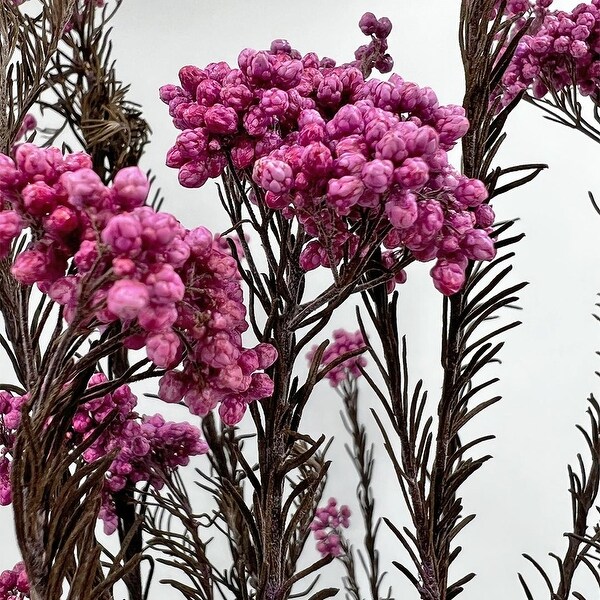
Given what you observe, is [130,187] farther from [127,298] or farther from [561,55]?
[561,55]

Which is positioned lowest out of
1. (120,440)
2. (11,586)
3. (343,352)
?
(11,586)

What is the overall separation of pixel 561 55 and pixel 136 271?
2.11ft

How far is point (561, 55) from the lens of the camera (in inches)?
29.8

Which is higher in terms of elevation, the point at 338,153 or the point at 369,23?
the point at 369,23

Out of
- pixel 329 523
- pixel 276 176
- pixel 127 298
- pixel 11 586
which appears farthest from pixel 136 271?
pixel 329 523

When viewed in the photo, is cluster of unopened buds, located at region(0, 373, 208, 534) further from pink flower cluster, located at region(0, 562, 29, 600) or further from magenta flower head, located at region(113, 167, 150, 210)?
magenta flower head, located at region(113, 167, 150, 210)

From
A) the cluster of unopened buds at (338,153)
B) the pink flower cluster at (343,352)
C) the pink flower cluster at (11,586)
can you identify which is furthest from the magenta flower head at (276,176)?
the pink flower cluster at (343,352)

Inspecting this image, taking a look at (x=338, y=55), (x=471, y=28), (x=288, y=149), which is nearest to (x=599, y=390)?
(x=338, y=55)

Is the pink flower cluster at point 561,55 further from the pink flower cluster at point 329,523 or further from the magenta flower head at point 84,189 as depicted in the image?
the pink flower cluster at point 329,523

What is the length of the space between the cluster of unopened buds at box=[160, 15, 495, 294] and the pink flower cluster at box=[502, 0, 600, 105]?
318mm

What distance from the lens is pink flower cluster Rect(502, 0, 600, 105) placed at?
2.39ft

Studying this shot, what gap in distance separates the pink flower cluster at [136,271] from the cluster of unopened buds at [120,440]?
5.2 inches

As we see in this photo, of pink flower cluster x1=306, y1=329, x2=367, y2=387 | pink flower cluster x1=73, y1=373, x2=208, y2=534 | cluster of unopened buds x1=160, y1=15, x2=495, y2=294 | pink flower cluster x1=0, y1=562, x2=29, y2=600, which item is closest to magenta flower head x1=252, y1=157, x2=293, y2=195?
cluster of unopened buds x1=160, y1=15, x2=495, y2=294

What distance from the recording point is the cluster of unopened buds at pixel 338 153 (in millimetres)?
387
